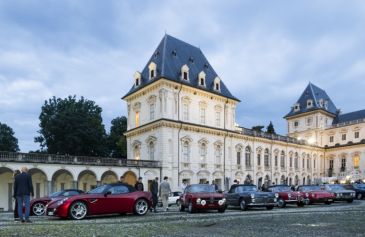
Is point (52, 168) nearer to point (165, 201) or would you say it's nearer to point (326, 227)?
point (165, 201)

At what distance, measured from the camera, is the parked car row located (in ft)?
52.2

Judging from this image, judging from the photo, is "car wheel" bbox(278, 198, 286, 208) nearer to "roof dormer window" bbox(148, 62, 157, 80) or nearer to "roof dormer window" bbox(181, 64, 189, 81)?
"roof dormer window" bbox(181, 64, 189, 81)

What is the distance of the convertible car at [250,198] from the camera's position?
69.6ft

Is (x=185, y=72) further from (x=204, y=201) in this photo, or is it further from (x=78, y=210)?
(x=78, y=210)

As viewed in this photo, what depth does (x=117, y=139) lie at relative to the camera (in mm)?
69250

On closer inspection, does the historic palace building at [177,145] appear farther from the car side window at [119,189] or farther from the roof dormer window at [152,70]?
the car side window at [119,189]

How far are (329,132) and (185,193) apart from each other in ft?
202

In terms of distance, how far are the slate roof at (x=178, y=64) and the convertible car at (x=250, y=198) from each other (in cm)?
2515

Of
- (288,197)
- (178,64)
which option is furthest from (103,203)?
(178,64)

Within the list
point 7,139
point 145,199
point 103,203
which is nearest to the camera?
point 103,203

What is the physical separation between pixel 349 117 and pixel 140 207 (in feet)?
224

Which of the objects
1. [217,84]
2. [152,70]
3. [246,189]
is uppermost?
[152,70]

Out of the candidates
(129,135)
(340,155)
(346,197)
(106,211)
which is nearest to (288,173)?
(340,155)

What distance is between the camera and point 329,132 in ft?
248
